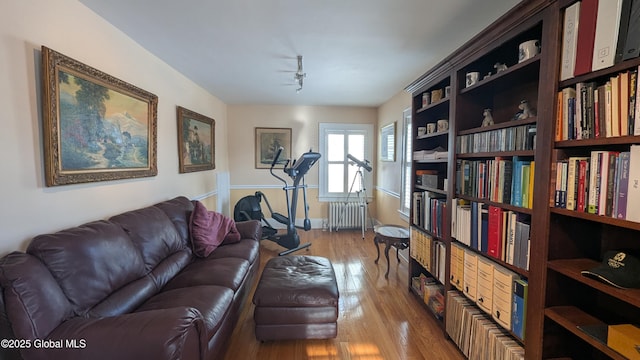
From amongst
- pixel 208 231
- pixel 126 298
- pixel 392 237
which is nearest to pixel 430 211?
pixel 392 237

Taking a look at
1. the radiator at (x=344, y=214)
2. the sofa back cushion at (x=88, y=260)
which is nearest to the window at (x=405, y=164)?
the radiator at (x=344, y=214)

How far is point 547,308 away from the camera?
1.28m

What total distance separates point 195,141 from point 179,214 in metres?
1.43

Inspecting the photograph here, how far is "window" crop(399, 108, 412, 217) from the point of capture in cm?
367

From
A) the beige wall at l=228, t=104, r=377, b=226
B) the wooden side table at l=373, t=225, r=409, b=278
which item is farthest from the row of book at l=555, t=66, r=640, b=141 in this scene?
the beige wall at l=228, t=104, r=377, b=226

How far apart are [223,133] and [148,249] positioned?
10.9 ft

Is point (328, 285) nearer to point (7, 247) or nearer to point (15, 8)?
point (7, 247)

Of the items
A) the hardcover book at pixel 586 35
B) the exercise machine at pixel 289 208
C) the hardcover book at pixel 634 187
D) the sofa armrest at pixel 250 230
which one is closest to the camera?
the hardcover book at pixel 634 187

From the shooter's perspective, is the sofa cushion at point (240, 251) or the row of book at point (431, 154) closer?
the row of book at point (431, 154)

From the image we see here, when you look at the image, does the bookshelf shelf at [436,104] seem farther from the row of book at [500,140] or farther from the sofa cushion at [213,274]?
the sofa cushion at [213,274]

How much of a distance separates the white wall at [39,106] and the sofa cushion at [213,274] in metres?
0.76

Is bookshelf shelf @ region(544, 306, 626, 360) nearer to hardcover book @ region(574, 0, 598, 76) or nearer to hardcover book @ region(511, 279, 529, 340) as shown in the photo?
hardcover book @ region(511, 279, 529, 340)

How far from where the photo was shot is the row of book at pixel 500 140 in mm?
1432

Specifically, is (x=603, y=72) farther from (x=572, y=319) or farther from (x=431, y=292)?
(x=431, y=292)
